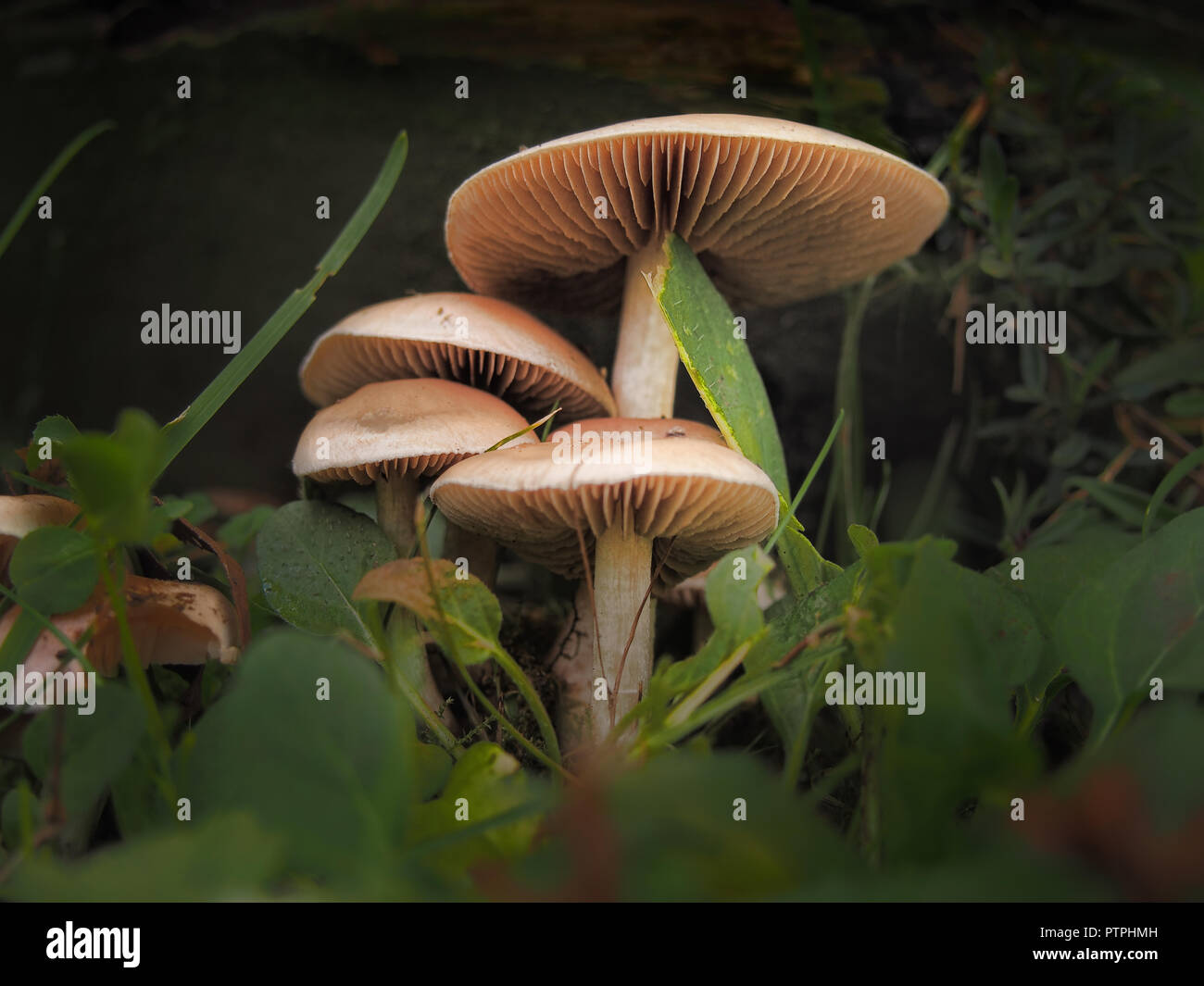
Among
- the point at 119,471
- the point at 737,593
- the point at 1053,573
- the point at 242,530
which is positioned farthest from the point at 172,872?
the point at 1053,573

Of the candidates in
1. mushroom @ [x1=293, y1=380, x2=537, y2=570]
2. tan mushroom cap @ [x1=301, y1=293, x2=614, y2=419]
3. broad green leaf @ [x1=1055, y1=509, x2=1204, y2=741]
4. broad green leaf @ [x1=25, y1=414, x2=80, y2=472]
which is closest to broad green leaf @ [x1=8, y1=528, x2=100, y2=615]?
broad green leaf @ [x1=25, y1=414, x2=80, y2=472]

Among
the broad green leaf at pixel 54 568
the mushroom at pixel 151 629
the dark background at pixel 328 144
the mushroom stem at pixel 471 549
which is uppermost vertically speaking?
the dark background at pixel 328 144

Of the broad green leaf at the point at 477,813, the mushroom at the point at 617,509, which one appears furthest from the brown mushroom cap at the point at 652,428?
the broad green leaf at the point at 477,813

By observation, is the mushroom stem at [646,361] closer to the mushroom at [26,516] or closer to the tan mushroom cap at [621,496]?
the tan mushroom cap at [621,496]

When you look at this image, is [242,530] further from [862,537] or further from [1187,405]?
[1187,405]

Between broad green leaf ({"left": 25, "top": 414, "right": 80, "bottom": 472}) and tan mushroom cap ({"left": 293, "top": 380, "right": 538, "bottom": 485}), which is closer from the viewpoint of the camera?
broad green leaf ({"left": 25, "top": 414, "right": 80, "bottom": 472})

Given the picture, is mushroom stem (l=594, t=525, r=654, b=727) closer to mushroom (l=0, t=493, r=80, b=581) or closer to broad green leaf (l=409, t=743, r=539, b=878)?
broad green leaf (l=409, t=743, r=539, b=878)
